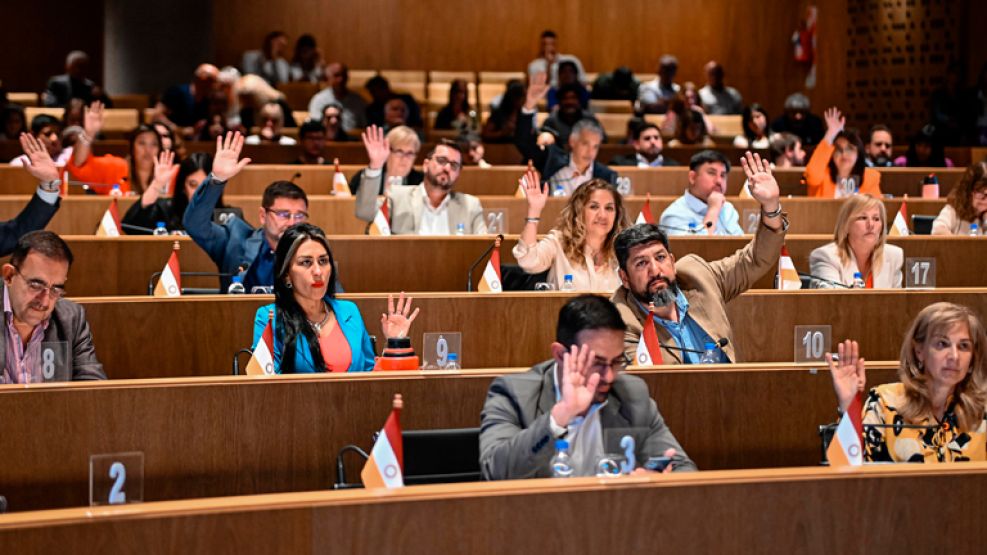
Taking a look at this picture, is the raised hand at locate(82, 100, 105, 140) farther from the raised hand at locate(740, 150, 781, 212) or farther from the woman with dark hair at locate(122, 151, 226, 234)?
the raised hand at locate(740, 150, 781, 212)

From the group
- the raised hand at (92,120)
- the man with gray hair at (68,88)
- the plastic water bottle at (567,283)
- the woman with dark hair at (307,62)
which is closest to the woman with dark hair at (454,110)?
the woman with dark hair at (307,62)

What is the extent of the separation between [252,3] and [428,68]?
2.04m

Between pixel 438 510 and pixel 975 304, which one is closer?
pixel 438 510

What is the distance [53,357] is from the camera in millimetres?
3609

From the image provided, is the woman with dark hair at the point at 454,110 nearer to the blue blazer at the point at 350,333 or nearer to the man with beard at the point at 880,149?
the man with beard at the point at 880,149

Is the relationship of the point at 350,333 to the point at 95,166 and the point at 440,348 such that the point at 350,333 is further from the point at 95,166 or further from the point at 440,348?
the point at 95,166

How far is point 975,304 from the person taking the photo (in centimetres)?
480

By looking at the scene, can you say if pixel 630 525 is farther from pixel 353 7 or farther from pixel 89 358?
pixel 353 7

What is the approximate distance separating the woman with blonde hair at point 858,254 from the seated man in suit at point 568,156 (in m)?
2.28

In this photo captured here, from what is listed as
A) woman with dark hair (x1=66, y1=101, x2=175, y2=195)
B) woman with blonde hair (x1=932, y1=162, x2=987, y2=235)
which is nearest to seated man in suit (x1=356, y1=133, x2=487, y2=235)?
woman with dark hair (x1=66, y1=101, x2=175, y2=195)

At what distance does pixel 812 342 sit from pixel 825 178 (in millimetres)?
4367

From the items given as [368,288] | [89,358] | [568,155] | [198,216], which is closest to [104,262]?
[198,216]

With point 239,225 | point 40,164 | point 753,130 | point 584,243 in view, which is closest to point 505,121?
point 753,130

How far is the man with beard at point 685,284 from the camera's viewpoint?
13.0ft
